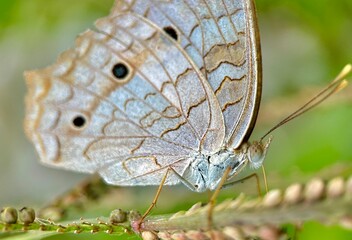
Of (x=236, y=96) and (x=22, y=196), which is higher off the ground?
(x=22, y=196)

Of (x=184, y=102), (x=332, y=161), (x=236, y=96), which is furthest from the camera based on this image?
(x=332, y=161)

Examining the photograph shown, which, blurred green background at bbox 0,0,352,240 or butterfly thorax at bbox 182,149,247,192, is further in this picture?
blurred green background at bbox 0,0,352,240

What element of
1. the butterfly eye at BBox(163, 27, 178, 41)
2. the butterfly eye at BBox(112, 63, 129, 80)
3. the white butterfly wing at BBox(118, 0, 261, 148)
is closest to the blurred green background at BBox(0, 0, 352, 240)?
the white butterfly wing at BBox(118, 0, 261, 148)

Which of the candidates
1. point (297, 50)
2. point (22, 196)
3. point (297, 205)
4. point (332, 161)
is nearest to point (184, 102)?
point (332, 161)

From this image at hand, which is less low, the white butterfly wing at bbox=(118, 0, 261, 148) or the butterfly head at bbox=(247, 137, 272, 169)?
the white butterfly wing at bbox=(118, 0, 261, 148)

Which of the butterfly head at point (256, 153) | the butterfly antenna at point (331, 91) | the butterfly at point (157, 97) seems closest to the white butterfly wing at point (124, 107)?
the butterfly at point (157, 97)

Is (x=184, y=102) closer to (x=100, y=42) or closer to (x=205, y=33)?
(x=205, y=33)

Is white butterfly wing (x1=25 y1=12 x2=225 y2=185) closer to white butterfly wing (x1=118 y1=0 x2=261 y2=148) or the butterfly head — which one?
white butterfly wing (x1=118 y1=0 x2=261 y2=148)
